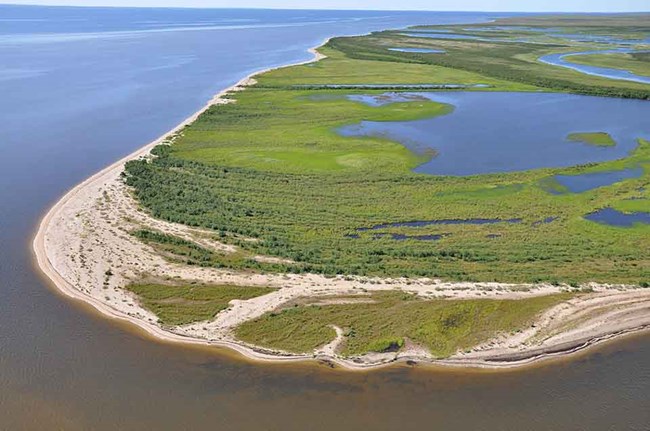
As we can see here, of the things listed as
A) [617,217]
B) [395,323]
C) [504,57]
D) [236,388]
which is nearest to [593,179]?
[617,217]

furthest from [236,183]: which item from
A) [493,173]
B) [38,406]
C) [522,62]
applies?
[522,62]

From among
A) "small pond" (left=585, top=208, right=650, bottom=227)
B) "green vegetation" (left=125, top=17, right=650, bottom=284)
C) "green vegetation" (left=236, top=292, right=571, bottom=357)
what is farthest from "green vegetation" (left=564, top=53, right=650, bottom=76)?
"green vegetation" (left=236, top=292, right=571, bottom=357)

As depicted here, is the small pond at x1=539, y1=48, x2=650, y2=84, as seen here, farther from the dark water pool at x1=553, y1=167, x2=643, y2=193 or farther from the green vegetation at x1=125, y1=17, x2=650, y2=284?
the dark water pool at x1=553, y1=167, x2=643, y2=193

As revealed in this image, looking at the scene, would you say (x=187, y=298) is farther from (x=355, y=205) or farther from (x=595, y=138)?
(x=595, y=138)

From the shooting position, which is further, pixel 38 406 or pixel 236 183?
pixel 236 183

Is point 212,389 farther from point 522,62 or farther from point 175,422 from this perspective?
point 522,62
